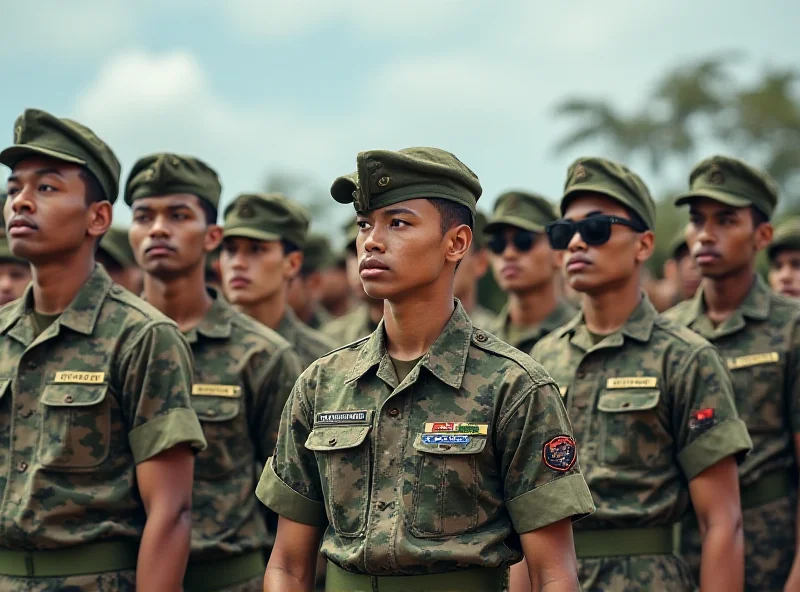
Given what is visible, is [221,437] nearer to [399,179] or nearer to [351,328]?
[399,179]

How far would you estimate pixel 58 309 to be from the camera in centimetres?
511

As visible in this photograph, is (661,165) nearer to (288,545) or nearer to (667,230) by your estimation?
(667,230)

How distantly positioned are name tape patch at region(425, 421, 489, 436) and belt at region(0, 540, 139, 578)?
1.63 metres

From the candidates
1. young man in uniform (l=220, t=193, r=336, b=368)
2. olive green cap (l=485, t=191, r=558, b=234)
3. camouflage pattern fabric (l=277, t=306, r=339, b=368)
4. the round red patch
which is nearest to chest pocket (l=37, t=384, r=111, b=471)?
the round red patch

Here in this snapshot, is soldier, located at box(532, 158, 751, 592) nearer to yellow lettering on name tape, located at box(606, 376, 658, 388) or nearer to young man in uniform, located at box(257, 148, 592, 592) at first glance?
yellow lettering on name tape, located at box(606, 376, 658, 388)

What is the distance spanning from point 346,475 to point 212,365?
2.45 meters

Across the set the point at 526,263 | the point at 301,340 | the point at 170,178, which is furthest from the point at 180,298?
the point at 526,263

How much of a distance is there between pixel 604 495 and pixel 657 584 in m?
0.47

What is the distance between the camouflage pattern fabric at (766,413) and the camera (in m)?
6.27

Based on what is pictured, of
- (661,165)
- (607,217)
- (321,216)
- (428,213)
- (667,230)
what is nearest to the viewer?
(428,213)

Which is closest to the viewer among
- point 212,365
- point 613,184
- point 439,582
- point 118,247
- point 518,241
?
point 439,582

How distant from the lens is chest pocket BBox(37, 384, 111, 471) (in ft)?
15.4

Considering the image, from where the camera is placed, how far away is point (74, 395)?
476 centimetres

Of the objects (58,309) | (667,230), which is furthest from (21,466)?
(667,230)
